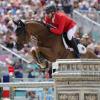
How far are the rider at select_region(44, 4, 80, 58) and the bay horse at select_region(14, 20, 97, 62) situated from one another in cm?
17

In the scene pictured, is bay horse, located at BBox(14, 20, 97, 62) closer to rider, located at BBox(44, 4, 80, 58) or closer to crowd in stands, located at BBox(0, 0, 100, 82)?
rider, located at BBox(44, 4, 80, 58)

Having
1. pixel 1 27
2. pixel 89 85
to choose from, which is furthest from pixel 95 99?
pixel 1 27

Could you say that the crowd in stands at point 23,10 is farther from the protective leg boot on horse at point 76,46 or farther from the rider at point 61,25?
the rider at point 61,25

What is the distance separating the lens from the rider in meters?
14.6

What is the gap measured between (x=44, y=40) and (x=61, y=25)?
49 cm

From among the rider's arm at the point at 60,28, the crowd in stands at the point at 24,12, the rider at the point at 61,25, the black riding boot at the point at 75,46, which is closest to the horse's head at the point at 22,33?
the rider at the point at 61,25

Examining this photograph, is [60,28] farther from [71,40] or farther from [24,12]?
[24,12]

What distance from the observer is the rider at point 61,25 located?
14.6 meters

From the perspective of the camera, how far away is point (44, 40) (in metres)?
14.8

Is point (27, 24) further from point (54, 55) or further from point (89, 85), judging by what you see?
point (89, 85)

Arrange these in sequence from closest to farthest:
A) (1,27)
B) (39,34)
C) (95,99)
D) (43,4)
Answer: (95,99) → (39,34) → (1,27) → (43,4)

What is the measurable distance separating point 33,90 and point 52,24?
2.51 m

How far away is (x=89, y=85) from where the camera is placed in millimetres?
8648

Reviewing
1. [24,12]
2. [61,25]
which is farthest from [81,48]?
[24,12]
